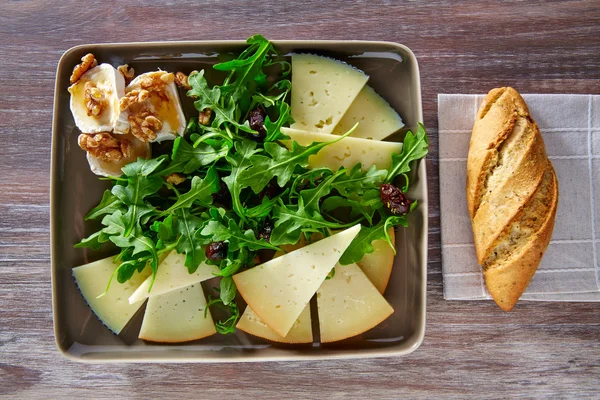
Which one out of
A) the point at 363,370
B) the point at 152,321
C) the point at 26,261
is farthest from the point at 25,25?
the point at 363,370

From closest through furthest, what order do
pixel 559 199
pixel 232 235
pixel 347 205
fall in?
pixel 232 235 < pixel 347 205 < pixel 559 199

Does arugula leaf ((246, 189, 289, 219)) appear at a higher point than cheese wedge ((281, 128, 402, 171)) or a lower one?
lower

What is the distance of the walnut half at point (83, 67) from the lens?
157 centimetres

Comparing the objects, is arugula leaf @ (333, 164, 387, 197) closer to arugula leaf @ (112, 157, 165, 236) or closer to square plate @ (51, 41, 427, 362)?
square plate @ (51, 41, 427, 362)

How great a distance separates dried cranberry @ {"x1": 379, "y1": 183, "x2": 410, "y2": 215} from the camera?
5.03 feet

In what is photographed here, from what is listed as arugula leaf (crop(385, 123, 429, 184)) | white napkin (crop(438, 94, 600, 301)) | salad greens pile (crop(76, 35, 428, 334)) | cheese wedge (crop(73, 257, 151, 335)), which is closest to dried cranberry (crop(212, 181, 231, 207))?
salad greens pile (crop(76, 35, 428, 334))

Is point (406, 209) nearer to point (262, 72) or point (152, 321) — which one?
point (262, 72)

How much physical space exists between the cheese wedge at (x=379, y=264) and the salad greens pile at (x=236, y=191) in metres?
0.10

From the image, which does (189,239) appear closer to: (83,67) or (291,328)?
(291,328)

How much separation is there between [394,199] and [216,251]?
1.97 feet

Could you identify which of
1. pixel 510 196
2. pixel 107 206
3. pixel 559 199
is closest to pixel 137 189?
pixel 107 206

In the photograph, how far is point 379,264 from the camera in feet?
5.53

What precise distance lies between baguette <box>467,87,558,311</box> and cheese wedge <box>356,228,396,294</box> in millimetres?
316

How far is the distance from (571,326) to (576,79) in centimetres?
94
